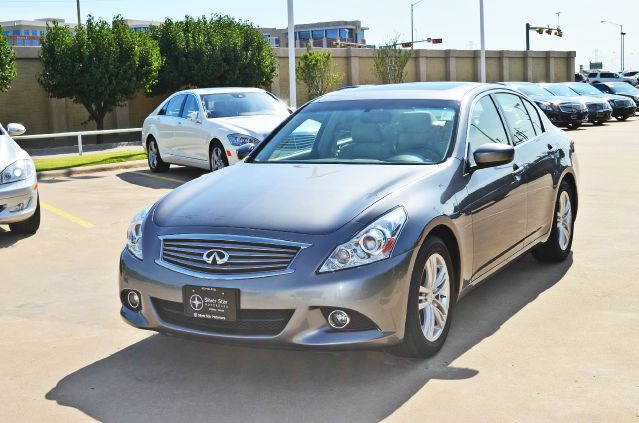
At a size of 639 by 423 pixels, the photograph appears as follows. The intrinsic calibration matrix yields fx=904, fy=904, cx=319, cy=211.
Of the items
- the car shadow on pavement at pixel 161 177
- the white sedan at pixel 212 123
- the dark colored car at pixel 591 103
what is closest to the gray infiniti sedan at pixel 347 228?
the white sedan at pixel 212 123

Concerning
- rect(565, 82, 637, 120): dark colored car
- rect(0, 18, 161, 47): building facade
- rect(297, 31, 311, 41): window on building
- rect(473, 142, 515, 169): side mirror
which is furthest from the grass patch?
rect(297, 31, 311, 41): window on building

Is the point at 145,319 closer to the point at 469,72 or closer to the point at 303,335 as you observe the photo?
the point at 303,335

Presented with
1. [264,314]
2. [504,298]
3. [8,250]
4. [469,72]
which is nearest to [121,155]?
[8,250]

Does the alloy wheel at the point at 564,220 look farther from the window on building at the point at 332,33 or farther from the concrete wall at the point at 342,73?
the window on building at the point at 332,33

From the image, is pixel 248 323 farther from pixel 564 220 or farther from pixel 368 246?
pixel 564 220

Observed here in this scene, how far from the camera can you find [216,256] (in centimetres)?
481

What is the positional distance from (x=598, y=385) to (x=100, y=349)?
117 inches

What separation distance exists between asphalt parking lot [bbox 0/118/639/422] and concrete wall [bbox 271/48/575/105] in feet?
128

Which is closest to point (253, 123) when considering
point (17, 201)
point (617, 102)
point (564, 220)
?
point (17, 201)

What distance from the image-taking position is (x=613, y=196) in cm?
1209

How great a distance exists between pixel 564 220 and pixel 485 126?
1.73 m

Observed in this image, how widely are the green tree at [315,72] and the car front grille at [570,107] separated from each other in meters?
18.5

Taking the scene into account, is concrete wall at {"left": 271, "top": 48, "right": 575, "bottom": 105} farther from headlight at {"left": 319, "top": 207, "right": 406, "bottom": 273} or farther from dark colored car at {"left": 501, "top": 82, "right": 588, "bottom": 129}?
headlight at {"left": 319, "top": 207, "right": 406, "bottom": 273}

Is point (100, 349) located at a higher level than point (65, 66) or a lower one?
lower
